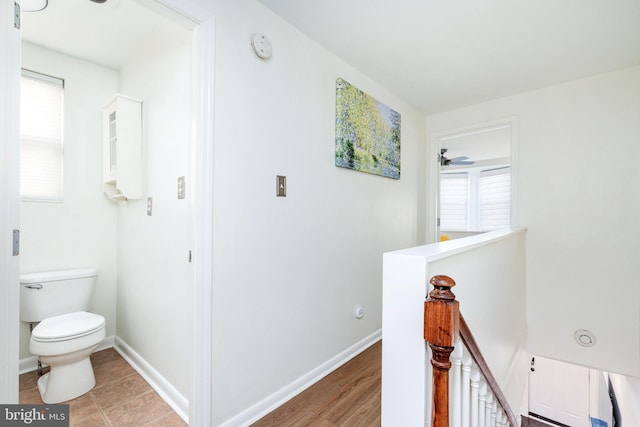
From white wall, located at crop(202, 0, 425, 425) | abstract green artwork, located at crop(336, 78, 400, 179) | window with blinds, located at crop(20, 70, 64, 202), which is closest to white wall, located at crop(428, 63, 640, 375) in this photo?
abstract green artwork, located at crop(336, 78, 400, 179)

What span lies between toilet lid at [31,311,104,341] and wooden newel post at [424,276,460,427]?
6.76ft

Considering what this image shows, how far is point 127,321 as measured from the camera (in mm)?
2307

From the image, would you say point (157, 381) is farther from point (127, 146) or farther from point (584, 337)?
point (584, 337)

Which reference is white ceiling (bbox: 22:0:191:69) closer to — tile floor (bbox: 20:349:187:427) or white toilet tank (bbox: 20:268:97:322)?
white toilet tank (bbox: 20:268:97:322)

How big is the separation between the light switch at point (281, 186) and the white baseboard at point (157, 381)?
1.31 meters

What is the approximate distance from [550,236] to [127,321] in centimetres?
385

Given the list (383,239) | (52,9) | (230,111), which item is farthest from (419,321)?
(52,9)

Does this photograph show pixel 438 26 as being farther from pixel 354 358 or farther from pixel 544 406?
pixel 544 406

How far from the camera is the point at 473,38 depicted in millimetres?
2018

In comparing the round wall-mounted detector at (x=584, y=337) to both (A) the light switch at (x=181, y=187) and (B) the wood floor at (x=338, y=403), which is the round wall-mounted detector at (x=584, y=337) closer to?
(B) the wood floor at (x=338, y=403)

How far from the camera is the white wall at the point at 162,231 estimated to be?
5.53 ft

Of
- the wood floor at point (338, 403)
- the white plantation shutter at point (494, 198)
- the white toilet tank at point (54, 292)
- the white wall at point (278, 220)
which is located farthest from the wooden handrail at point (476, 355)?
the white plantation shutter at point (494, 198)

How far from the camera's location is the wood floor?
1.62 m

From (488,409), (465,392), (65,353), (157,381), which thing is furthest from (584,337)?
(65,353)
